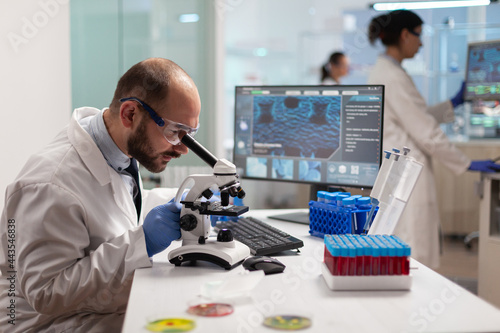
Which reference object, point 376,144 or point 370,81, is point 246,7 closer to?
point 370,81

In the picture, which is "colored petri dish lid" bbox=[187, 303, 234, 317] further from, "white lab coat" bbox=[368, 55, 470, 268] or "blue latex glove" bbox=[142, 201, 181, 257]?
"white lab coat" bbox=[368, 55, 470, 268]

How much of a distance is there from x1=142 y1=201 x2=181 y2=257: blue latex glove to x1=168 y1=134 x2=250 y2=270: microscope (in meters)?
0.02

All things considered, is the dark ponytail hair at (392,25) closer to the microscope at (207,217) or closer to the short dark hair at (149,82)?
the short dark hair at (149,82)

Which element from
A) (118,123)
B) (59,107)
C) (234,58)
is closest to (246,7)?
(234,58)

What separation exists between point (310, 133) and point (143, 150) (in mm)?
733

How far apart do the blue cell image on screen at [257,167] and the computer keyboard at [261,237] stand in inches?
14.9

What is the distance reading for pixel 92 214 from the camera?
133 centimetres

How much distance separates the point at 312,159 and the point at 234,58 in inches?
190

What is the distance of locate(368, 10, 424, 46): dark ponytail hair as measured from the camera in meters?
2.97

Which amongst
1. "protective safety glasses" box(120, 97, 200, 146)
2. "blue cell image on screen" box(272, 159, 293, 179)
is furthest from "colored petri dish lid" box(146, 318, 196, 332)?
"blue cell image on screen" box(272, 159, 293, 179)

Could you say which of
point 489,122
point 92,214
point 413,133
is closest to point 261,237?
point 92,214

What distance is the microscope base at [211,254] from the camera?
4.12 ft

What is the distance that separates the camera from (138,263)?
125 cm

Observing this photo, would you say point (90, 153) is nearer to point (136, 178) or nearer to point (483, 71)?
point (136, 178)
